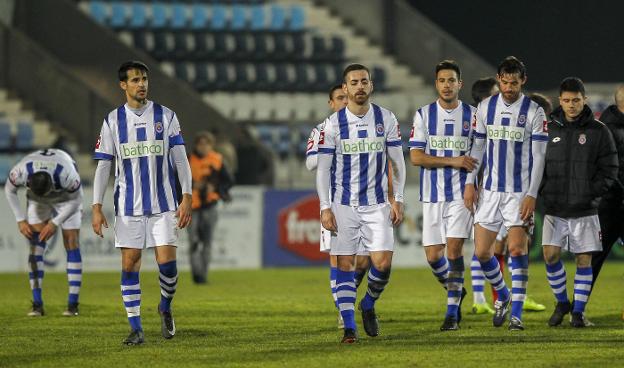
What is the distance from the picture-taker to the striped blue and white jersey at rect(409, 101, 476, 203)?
33.0ft

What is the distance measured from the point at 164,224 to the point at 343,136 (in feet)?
4.68

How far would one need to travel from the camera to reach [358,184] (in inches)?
360

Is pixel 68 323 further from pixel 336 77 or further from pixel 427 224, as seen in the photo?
pixel 336 77

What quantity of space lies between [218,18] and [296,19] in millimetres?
1771

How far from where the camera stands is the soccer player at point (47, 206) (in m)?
11.8

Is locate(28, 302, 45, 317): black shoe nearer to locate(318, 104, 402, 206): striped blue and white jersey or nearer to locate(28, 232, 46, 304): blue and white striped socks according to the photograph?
locate(28, 232, 46, 304): blue and white striped socks

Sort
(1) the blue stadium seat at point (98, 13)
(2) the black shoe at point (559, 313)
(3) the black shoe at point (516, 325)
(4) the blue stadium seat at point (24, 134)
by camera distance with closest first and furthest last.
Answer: (3) the black shoe at point (516, 325), (2) the black shoe at point (559, 313), (4) the blue stadium seat at point (24, 134), (1) the blue stadium seat at point (98, 13)

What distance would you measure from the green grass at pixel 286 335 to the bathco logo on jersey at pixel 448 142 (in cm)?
144

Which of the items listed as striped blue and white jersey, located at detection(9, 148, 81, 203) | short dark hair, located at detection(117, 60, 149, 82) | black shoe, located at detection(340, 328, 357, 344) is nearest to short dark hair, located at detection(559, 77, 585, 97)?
black shoe, located at detection(340, 328, 357, 344)

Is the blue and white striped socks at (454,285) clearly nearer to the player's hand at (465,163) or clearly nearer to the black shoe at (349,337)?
the player's hand at (465,163)

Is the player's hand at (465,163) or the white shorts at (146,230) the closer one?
the white shorts at (146,230)

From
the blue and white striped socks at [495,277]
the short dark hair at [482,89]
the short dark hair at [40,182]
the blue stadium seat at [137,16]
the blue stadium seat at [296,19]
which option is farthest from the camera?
the blue stadium seat at [296,19]

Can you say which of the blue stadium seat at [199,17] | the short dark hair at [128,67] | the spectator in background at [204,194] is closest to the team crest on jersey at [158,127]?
the short dark hair at [128,67]

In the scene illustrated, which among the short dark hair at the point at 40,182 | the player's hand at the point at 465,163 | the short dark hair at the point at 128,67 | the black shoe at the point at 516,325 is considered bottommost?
the black shoe at the point at 516,325
